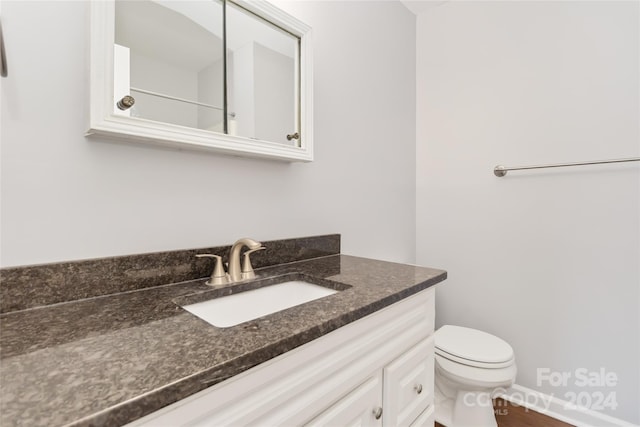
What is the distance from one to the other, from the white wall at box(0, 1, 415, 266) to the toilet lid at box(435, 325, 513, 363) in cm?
52

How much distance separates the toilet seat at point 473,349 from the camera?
124cm

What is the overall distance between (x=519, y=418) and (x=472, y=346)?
52 centimetres

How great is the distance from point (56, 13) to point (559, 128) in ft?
6.52

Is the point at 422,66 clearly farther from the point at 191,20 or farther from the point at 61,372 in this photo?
the point at 61,372

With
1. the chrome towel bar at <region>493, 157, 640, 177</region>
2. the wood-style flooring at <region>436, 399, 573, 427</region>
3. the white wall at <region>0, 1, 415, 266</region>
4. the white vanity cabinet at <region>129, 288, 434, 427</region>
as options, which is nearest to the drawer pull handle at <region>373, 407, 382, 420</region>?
the white vanity cabinet at <region>129, 288, 434, 427</region>

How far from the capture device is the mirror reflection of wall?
0.79 metres

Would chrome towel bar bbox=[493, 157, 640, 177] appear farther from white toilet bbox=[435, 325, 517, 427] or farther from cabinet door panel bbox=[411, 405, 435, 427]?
cabinet door panel bbox=[411, 405, 435, 427]

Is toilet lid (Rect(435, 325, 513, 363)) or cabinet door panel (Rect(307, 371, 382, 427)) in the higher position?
cabinet door panel (Rect(307, 371, 382, 427))

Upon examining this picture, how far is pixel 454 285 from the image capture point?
1.83 metres

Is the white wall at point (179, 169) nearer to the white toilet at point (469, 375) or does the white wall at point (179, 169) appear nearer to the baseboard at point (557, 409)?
the white toilet at point (469, 375)

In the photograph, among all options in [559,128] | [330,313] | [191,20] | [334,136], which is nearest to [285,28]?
[191,20]

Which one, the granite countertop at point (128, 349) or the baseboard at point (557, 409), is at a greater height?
the granite countertop at point (128, 349)

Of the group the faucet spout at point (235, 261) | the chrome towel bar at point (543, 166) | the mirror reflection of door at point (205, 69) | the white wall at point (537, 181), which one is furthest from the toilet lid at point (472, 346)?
the mirror reflection of door at point (205, 69)

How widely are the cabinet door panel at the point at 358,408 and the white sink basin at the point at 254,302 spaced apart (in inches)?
10.8
